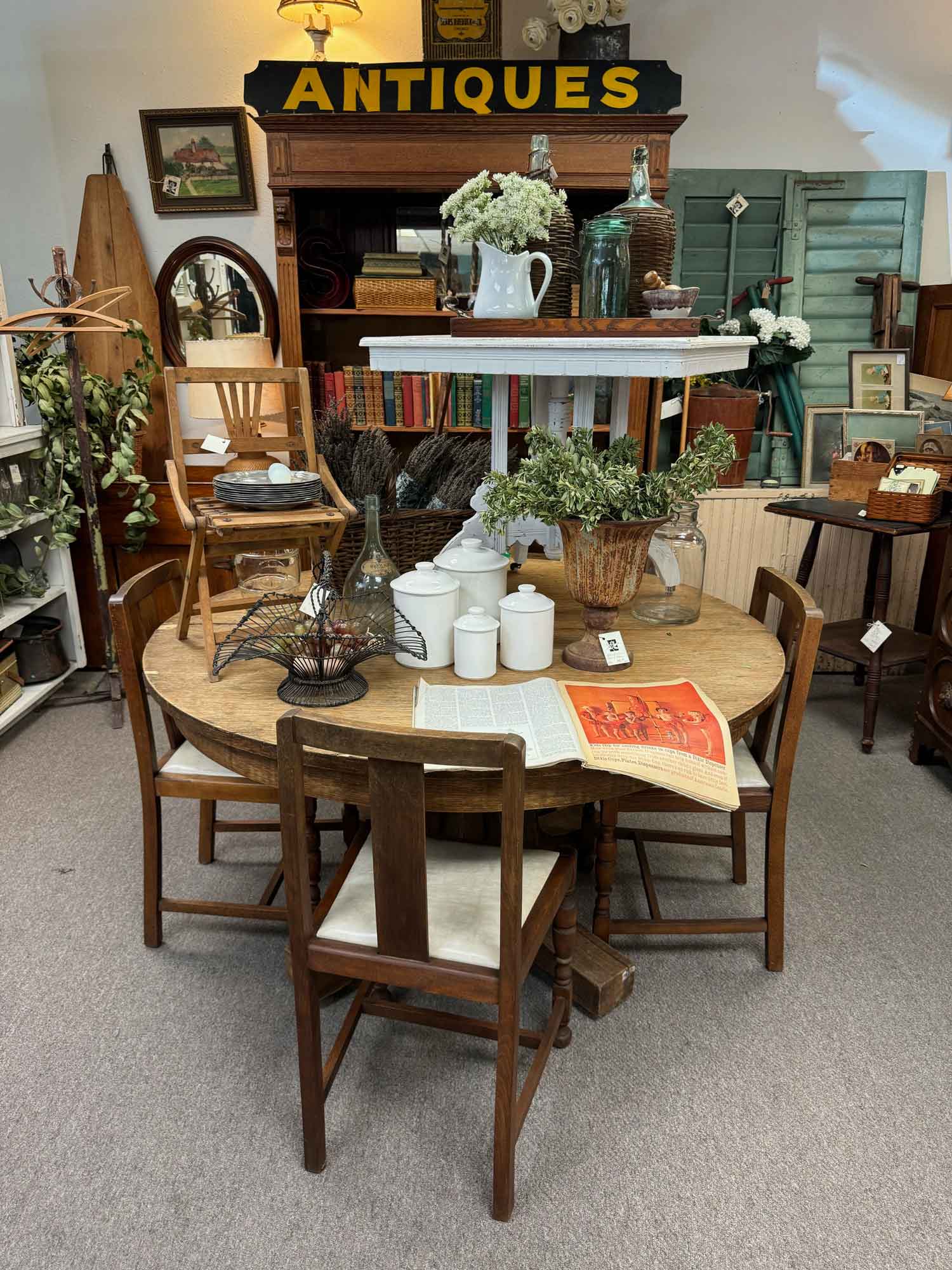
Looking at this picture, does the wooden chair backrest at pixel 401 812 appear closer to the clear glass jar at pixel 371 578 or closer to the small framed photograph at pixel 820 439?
the clear glass jar at pixel 371 578

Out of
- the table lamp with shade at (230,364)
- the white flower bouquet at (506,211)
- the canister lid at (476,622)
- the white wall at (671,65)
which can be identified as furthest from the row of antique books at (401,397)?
the canister lid at (476,622)

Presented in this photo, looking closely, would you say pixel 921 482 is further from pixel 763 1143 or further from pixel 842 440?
pixel 763 1143

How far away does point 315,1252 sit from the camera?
139 cm

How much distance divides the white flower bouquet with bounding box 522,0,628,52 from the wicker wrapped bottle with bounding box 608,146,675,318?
62.7 inches

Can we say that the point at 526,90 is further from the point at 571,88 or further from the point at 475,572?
the point at 475,572

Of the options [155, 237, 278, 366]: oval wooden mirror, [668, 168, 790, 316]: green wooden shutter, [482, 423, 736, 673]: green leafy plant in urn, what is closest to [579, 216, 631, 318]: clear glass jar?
[482, 423, 736, 673]: green leafy plant in urn

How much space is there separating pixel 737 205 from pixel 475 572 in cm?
259

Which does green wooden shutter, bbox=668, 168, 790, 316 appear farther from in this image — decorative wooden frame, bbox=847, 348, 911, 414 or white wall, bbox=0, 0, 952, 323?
decorative wooden frame, bbox=847, 348, 911, 414

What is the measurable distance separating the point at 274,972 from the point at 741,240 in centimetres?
326

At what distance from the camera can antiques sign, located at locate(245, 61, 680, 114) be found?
10.1ft

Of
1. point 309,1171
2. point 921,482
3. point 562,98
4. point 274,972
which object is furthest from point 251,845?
point 562,98

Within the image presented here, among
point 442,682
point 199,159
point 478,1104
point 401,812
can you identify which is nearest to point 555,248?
point 442,682

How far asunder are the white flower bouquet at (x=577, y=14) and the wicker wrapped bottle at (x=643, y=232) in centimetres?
159

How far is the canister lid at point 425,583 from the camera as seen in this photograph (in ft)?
5.59
